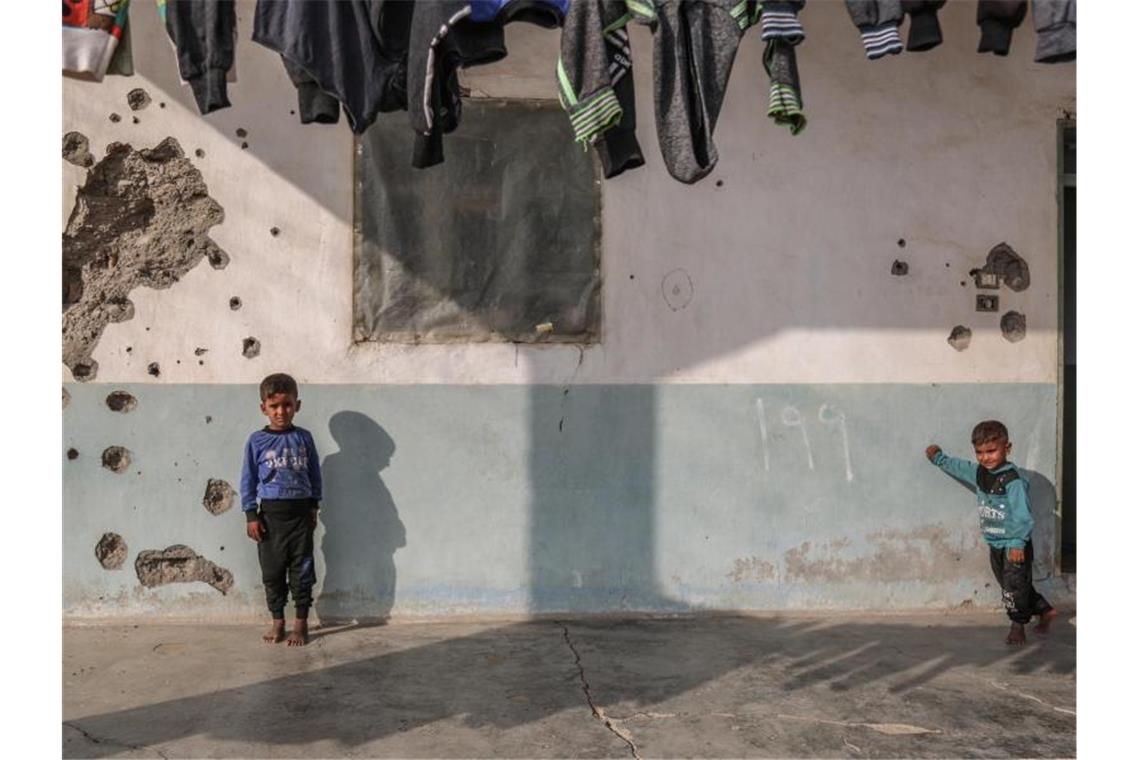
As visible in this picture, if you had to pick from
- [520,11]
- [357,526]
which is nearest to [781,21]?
[520,11]

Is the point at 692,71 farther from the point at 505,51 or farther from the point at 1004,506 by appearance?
the point at 1004,506

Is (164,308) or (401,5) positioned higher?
(401,5)

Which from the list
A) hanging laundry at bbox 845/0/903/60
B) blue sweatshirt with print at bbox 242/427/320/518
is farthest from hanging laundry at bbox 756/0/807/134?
blue sweatshirt with print at bbox 242/427/320/518

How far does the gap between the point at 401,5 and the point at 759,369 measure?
2.71m

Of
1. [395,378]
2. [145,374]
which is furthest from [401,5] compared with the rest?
[145,374]

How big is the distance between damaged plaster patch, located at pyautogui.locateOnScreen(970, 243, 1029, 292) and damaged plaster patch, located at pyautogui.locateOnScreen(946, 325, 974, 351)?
25cm

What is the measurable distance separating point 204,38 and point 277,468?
2064mm

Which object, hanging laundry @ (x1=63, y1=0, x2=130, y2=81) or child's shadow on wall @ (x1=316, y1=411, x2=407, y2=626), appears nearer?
hanging laundry @ (x1=63, y1=0, x2=130, y2=81)

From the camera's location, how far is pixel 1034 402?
18.4 ft

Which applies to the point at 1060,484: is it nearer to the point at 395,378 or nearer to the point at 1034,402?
the point at 1034,402

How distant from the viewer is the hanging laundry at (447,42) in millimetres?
3527

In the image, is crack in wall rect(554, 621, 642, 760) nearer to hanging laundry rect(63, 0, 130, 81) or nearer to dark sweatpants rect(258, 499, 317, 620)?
dark sweatpants rect(258, 499, 317, 620)

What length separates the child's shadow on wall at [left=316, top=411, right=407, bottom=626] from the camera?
17.5ft

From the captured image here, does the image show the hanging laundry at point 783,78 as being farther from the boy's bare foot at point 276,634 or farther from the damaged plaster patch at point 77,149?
the damaged plaster patch at point 77,149
